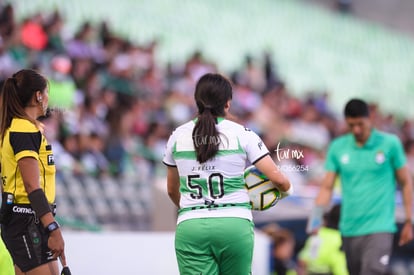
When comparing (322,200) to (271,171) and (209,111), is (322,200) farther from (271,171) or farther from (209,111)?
(209,111)

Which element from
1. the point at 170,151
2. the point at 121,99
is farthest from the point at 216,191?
the point at 121,99

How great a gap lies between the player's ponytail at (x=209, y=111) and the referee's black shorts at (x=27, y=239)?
1068 millimetres

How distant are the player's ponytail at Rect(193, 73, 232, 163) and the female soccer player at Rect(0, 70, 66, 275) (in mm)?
924

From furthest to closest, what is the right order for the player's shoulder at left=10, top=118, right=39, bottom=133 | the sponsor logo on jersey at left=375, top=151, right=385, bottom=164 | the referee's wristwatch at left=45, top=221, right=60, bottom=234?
the sponsor logo on jersey at left=375, top=151, right=385, bottom=164
the player's shoulder at left=10, top=118, right=39, bottom=133
the referee's wristwatch at left=45, top=221, right=60, bottom=234

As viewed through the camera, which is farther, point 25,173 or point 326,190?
point 326,190

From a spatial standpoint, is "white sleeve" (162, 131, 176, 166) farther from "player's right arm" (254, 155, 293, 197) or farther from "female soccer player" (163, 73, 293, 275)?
"player's right arm" (254, 155, 293, 197)

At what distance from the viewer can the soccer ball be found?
21.1ft

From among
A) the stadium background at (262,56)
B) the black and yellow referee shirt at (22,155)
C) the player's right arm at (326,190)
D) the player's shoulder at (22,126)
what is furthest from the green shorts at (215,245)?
the stadium background at (262,56)

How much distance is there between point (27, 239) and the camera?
6.13 metres

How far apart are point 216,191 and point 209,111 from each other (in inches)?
19.9

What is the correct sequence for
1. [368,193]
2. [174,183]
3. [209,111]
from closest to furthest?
[209,111]
[174,183]
[368,193]

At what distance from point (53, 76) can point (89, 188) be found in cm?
254

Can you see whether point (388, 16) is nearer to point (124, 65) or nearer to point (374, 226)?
point (124, 65)

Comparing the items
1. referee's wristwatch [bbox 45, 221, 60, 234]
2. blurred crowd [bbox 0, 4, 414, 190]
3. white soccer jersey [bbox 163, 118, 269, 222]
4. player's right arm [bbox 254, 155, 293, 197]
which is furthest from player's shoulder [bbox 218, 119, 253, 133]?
blurred crowd [bbox 0, 4, 414, 190]
